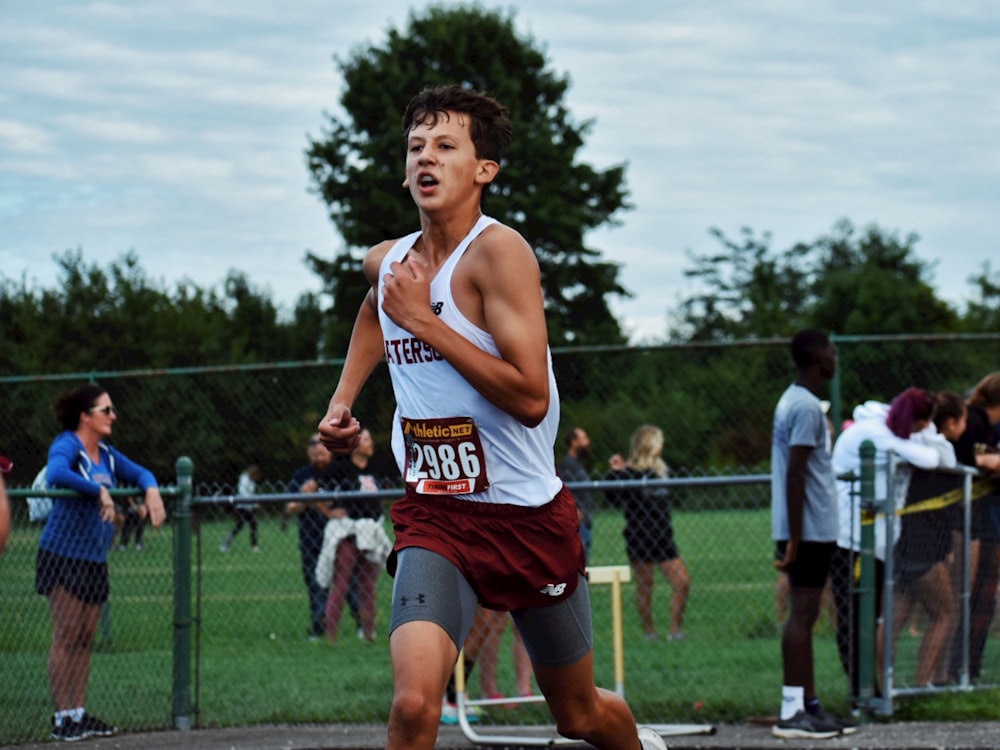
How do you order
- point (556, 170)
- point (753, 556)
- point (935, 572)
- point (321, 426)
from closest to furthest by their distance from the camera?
1. point (321, 426)
2. point (935, 572)
3. point (753, 556)
4. point (556, 170)

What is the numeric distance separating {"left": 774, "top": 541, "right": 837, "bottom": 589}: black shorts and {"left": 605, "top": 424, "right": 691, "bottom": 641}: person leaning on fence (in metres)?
2.90

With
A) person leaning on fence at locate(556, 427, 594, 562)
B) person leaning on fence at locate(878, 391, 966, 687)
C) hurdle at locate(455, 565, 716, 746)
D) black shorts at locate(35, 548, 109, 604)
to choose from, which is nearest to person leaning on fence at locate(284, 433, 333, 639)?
person leaning on fence at locate(556, 427, 594, 562)

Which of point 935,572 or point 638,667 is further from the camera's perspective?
point 638,667

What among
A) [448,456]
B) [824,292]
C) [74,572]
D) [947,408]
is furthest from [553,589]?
A: [824,292]

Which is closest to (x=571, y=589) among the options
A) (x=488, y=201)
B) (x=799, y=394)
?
(x=799, y=394)

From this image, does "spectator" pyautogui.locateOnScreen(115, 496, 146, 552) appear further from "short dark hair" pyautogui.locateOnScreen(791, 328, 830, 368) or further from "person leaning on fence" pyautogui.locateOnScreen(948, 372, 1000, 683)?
"person leaning on fence" pyautogui.locateOnScreen(948, 372, 1000, 683)

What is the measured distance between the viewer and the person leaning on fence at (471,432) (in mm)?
4277

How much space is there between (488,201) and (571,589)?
123 ft

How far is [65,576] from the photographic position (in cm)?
812

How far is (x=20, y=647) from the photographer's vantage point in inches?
316

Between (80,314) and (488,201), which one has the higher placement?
(488,201)

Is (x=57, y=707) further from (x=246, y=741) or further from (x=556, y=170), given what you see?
(x=556, y=170)

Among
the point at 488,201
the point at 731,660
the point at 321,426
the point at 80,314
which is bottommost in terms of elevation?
the point at 731,660

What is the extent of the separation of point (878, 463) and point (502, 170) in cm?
3651
